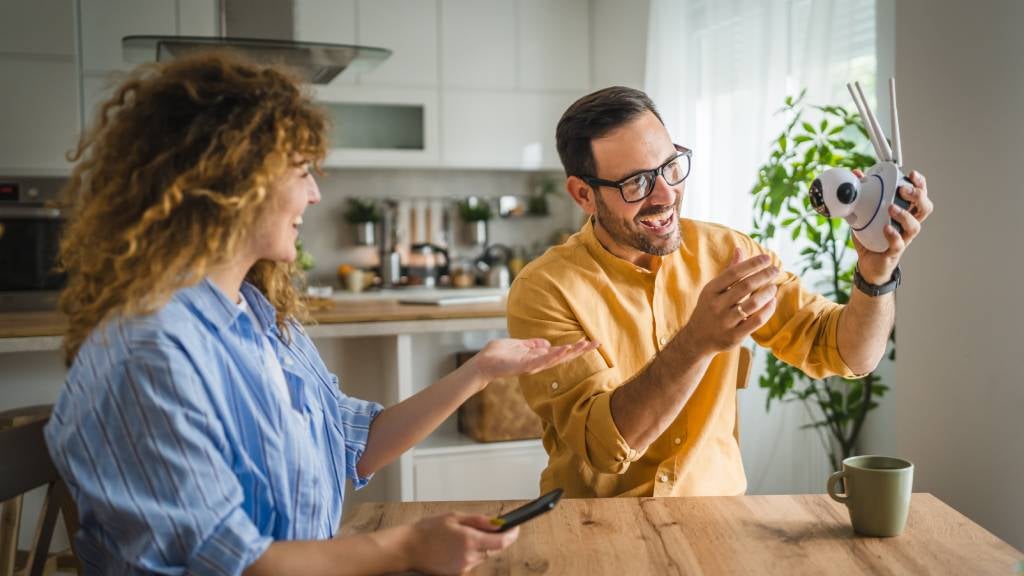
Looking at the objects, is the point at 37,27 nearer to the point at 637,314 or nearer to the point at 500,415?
the point at 500,415

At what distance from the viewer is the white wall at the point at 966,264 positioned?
2055 millimetres

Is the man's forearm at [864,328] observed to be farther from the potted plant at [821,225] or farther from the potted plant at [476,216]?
the potted plant at [476,216]

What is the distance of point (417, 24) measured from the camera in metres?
4.75

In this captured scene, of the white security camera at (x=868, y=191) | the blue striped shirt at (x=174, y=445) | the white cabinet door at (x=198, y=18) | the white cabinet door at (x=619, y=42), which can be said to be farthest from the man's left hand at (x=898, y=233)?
the white cabinet door at (x=198, y=18)

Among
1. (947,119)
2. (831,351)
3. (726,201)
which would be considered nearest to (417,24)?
(726,201)

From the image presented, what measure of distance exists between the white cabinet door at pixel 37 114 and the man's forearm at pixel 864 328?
11.4 feet

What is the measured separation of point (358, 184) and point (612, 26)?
1573 mm

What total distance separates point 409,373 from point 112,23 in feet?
7.52

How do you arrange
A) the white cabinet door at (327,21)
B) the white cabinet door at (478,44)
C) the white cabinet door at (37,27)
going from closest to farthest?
the white cabinet door at (37,27)
the white cabinet door at (327,21)
the white cabinet door at (478,44)

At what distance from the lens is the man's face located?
1.74m

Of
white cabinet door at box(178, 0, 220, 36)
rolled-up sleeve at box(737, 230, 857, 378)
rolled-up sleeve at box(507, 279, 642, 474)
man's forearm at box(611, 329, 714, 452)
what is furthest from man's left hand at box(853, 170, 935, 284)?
white cabinet door at box(178, 0, 220, 36)

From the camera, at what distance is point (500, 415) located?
10.9ft

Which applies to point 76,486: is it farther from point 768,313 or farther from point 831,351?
point 831,351

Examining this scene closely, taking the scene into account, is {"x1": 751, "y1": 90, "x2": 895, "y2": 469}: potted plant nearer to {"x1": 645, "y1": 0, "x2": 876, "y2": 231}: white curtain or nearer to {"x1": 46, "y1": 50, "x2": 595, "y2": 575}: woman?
{"x1": 645, "y1": 0, "x2": 876, "y2": 231}: white curtain
